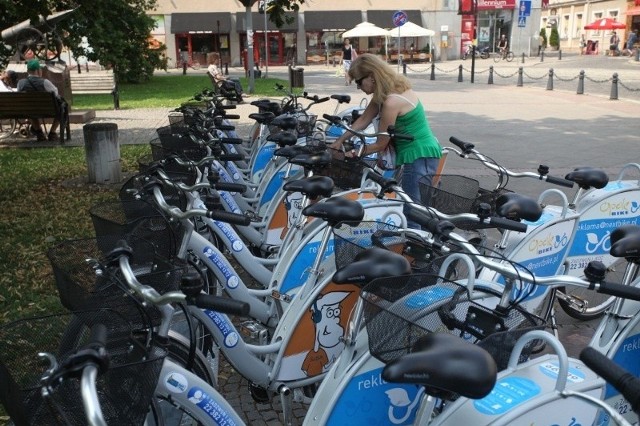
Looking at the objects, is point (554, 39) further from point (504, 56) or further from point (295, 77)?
point (295, 77)

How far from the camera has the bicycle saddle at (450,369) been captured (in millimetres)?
1598

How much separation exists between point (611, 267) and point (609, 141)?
718cm

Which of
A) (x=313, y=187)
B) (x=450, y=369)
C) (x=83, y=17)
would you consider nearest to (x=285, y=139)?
(x=313, y=187)

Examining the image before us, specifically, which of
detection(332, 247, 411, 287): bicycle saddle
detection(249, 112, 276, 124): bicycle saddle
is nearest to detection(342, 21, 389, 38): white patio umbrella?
detection(249, 112, 276, 124): bicycle saddle

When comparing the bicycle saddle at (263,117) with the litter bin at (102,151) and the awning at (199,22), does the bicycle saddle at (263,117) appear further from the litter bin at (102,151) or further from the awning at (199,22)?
the awning at (199,22)

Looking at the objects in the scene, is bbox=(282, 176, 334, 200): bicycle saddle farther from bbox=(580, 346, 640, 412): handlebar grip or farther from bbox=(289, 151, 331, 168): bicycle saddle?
Answer: bbox=(580, 346, 640, 412): handlebar grip

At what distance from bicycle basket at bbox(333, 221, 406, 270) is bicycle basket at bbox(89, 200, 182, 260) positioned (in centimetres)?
76

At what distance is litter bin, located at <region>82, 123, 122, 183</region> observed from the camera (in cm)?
829

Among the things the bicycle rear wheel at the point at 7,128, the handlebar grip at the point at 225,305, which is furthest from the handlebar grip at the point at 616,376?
the bicycle rear wheel at the point at 7,128

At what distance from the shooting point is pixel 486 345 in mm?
2088

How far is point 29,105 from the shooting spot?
11.3 meters

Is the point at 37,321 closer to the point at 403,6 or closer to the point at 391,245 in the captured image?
the point at 391,245

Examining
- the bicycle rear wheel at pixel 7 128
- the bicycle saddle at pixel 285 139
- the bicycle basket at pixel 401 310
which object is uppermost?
the bicycle saddle at pixel 285 139

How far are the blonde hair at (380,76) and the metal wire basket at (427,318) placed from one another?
97.2 inches
